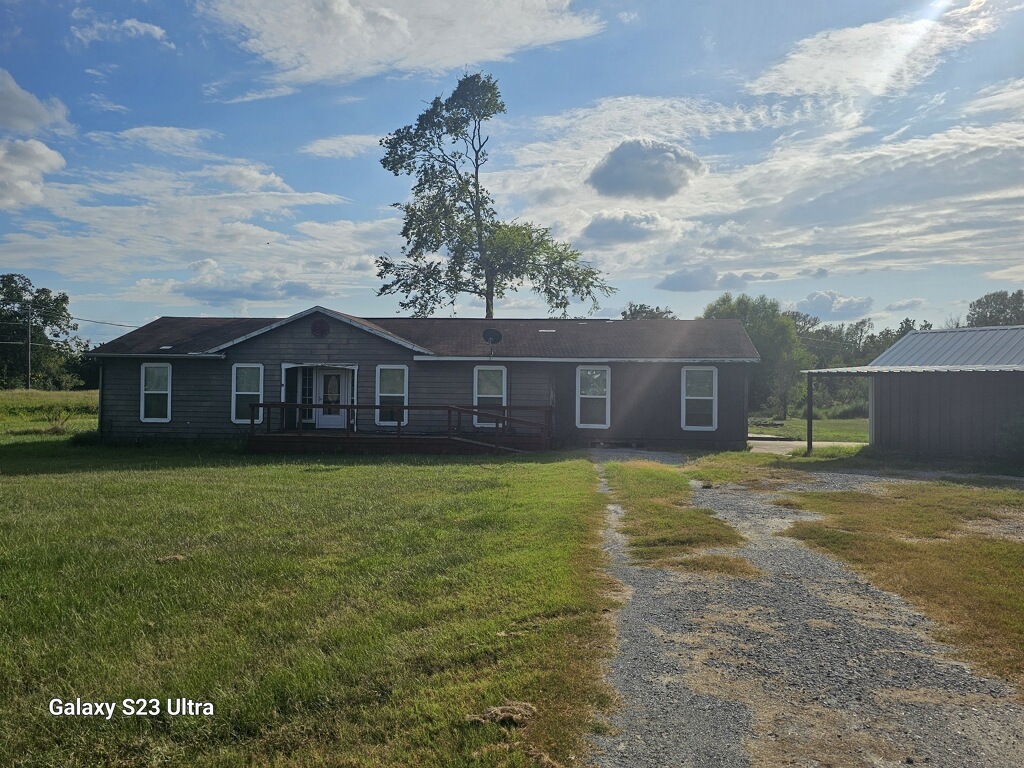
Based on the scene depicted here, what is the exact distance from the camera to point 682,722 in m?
3.98

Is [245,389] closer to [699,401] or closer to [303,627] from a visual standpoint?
[699,401]

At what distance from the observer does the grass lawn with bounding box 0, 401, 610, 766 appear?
4.09 m

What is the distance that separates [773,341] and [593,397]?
28837mm

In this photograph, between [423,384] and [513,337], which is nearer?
[423,384]

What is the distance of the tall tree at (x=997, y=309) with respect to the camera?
7043 centimetres

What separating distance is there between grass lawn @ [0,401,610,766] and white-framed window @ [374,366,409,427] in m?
9.46

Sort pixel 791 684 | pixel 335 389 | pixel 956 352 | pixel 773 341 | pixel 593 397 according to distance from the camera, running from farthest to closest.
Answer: pixel 773 341
pixel 335 389
pixel 593 397
pixel 956 352
pixel 791 684

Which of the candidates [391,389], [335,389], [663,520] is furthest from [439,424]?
[663,520]

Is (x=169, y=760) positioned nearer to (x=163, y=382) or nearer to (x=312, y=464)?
(x=312, y=464)

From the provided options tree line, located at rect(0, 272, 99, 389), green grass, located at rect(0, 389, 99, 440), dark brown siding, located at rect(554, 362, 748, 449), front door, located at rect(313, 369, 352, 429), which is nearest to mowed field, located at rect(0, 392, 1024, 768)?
dark brown siding, located at rect(554, 362, 748, 449)

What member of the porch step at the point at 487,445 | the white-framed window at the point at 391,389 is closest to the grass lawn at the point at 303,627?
the porch step at the point at 487,445

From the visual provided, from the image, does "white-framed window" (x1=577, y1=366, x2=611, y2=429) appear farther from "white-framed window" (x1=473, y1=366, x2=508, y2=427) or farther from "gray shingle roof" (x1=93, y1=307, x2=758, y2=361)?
"white-framed window" (x1=473, y1=366, x2=508, y2=427)

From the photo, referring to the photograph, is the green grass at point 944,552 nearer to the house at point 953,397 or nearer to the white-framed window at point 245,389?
the house at point 953,397

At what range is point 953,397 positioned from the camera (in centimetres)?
1741
